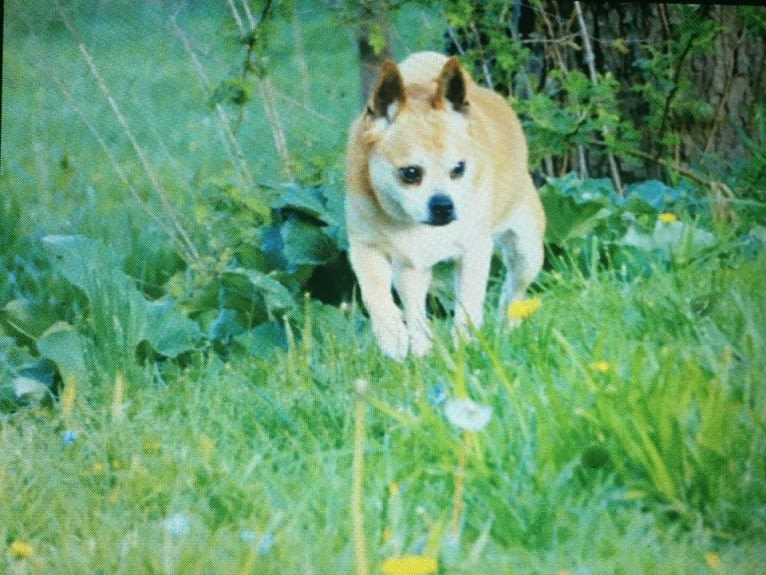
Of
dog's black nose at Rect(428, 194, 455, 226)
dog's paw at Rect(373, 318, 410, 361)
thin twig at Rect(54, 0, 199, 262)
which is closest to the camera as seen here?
dog's paw at Rect(373, 318, 410, 361)

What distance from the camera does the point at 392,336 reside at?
8.61 feet

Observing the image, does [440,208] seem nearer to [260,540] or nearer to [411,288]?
[411,288]

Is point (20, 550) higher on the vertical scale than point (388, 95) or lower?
lower

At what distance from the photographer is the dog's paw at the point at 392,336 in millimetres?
2509

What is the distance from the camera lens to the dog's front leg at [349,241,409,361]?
2.67m

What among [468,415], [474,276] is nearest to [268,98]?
[474,276]

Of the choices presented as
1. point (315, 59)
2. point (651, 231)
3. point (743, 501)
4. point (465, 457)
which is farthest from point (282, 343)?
point (743, 501)

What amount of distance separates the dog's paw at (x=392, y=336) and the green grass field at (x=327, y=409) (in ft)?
0.16

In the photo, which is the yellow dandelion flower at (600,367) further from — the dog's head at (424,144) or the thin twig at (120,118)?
the thin twig at (120,118)

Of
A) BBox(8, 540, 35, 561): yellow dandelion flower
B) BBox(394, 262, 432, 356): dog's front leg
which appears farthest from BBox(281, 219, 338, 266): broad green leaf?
BBox(8, 540, 35, 561): yellow dandelion flower

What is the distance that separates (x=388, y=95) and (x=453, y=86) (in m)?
0.12

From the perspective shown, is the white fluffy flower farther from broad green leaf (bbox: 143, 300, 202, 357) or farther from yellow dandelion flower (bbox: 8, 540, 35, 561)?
broad green leaf (bbox: 143, 300, 202, 357)

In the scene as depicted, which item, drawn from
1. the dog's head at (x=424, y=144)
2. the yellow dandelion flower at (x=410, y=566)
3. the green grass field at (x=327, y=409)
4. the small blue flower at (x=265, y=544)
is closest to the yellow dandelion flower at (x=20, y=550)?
the green grass field at (x=327, y=409)

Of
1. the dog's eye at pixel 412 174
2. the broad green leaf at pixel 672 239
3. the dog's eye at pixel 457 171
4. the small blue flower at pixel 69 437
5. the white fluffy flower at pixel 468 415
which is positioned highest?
the white fluffy flower at pixel 468 415
